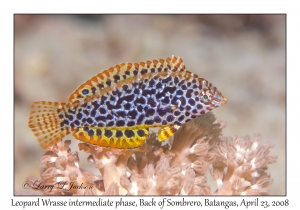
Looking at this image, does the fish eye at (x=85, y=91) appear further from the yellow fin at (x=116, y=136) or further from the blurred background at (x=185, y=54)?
the blurred background at (x=185, y=54)

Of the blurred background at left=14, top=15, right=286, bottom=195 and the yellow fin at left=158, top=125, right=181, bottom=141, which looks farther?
the blurred background at left=14, top=15, right=286, bottom=195

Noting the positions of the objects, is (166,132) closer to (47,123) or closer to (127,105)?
(127,105)

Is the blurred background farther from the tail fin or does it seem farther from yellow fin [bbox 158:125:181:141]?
yellow fin [bbox 158:125:181:141]

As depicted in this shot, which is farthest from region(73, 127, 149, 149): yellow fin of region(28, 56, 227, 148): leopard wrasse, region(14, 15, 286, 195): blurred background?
region(14, 15, 286, 195): blurred background

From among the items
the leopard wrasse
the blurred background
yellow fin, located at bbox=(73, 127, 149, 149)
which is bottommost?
yellow fin, located at bbox=(73, 127, 149, 149)

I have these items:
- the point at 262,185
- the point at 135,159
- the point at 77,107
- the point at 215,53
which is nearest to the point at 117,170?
the point at 135,159

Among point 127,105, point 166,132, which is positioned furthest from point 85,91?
point 166,132

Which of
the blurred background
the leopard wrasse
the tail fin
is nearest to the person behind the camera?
the leopard wrasse
